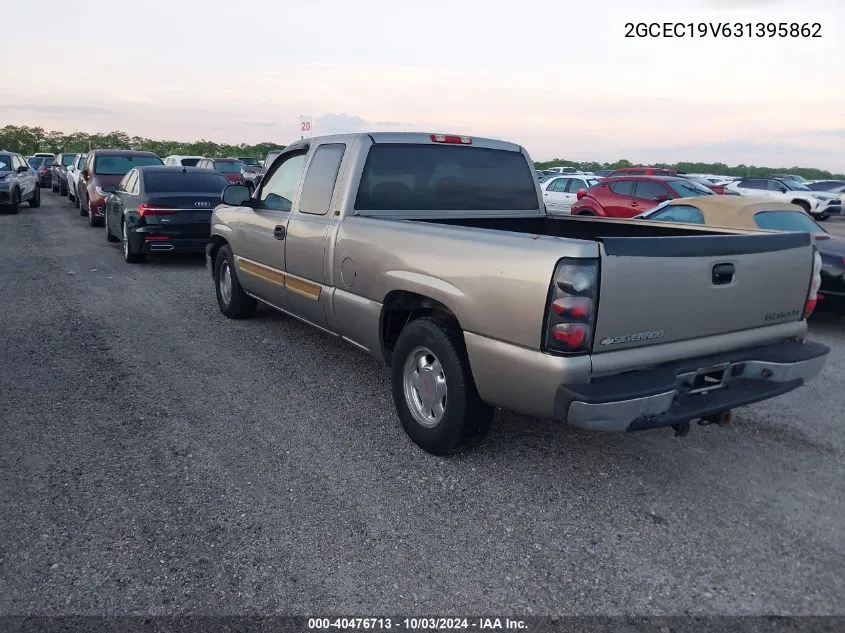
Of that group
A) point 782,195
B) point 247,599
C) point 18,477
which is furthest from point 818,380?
point 782,195

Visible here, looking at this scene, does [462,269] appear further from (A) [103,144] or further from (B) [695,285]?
(A) [103,144]

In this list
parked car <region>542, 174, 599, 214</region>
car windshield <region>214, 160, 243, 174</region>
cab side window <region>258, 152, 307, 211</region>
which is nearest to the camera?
cab side window <region>258, 152, 307, 211</region>

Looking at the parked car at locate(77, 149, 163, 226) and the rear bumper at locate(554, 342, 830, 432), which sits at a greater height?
the parked car at locate(77, 149, 163, 226)

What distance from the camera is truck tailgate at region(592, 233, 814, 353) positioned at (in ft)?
10.5

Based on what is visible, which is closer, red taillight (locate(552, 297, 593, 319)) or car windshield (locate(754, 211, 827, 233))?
red taillight (locate(552, 297, 593, 319))

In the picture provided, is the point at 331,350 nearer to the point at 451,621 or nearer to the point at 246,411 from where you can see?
the point at 246,411

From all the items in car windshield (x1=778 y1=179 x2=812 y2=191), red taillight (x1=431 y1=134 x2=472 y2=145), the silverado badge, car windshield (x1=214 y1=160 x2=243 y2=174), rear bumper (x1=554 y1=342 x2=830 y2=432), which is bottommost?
rear bumper (x1=554 y1=342 x2=830 y2=432)

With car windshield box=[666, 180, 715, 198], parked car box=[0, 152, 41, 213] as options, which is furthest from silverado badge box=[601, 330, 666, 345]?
parked car box=[0, 152, 41, 213]

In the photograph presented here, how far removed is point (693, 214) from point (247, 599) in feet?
24.5

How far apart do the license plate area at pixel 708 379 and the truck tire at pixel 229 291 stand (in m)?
4.90

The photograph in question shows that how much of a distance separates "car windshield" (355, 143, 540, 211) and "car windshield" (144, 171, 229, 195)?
22.7 feet

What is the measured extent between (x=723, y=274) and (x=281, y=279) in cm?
363

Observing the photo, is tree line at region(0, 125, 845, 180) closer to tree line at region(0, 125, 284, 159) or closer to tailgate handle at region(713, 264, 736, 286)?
tree line at region(0, 125, 284, 159)

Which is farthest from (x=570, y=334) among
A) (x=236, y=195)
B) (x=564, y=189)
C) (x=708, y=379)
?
(x=564, y=189)
